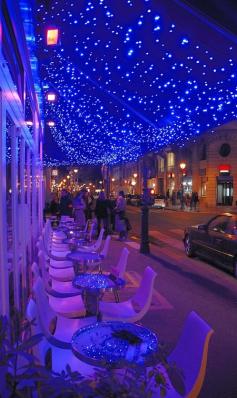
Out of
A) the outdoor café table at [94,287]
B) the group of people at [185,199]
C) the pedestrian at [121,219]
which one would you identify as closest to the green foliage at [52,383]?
the outdoor café table at [94,287]

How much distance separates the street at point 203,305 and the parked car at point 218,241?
28 centimetres

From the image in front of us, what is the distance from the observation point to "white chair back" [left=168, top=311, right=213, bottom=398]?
9.30ft

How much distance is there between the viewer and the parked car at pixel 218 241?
9.38m

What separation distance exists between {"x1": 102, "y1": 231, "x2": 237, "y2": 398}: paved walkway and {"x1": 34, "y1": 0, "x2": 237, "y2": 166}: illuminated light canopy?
4609 mm

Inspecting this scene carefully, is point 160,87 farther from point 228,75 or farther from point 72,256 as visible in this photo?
point 72,256

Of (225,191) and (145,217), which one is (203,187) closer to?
(225,191)

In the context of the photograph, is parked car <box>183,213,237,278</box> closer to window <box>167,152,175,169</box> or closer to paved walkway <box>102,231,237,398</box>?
paved walkway <box>102,231,237,398</box>

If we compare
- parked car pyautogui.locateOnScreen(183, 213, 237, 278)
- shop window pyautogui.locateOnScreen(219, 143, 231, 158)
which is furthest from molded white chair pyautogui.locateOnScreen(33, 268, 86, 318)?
shop window pyautogui.locateOnScreen(219, 143, 231, 158)

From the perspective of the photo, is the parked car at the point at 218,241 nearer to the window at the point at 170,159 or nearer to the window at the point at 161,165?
the window at the point at 170,159

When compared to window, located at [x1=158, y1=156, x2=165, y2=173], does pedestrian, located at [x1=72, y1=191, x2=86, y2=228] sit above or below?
below

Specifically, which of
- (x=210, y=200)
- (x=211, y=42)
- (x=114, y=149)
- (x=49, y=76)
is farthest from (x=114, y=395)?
(x=210, y=200)

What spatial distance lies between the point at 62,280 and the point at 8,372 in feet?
15.8

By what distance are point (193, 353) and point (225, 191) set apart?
44.8 metres

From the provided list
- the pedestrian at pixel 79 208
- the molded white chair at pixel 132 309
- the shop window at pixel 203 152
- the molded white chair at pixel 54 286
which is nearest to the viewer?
the molded white chair at pixel 132 309
